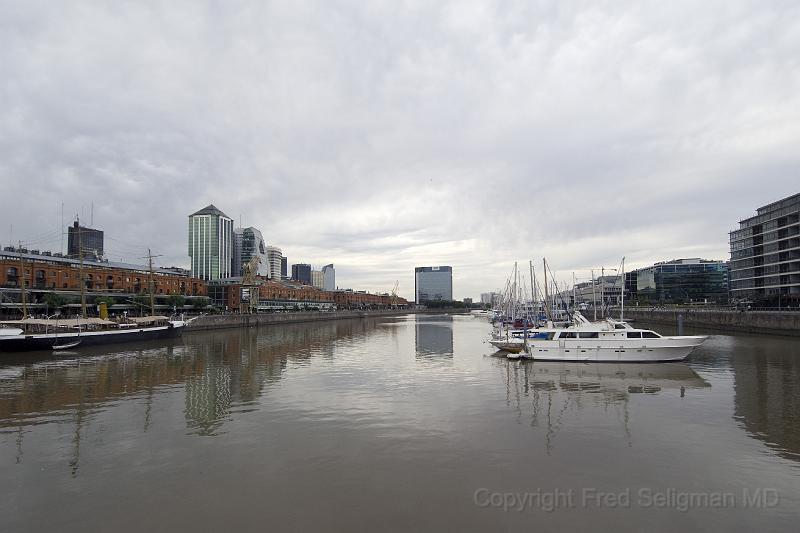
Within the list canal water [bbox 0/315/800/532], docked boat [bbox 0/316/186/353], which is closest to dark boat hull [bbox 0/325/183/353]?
docked boat [bbox 0/316/186/353]

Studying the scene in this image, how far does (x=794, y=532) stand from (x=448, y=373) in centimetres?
2693

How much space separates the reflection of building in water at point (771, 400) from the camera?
717 inches

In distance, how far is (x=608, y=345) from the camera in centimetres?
4094

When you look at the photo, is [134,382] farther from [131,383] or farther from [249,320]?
[249,320]

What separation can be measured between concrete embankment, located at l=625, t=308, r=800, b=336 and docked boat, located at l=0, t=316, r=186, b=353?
80439 millimetres

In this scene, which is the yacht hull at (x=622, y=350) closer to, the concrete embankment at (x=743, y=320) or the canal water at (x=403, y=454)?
the canal water at (x=403, y=454)

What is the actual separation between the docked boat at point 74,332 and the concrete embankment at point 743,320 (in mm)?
80439

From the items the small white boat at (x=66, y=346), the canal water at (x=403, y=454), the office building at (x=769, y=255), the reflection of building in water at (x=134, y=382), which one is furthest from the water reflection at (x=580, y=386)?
the office building at (x=769, y=255)

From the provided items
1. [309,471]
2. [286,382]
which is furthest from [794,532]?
[286,382]

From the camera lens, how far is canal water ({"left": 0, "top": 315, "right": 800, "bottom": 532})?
39.0 feet

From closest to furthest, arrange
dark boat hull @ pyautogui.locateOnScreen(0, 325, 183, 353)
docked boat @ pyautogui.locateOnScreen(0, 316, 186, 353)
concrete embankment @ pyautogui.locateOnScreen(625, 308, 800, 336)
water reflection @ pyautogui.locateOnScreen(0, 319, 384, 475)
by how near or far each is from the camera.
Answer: water reflection @ pyautogui.locateOnScreen(0, 319, 384, 475)
dark boat hull @ pyautogui.locateOnScreen(0, 325, 183, 353)
docked boat @ pyautogui.locateOnScreen(0, 316, 186, 353)
concrete embankment @ pyautogui.locateOnScreen(625, 308, 800, 336)

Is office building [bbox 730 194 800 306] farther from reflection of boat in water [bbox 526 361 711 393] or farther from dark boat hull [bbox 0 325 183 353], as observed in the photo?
dark boat hull [bbox 0 325 183 353]

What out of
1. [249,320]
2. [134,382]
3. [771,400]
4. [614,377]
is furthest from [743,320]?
[249,320]

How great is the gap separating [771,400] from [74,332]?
76.8 meters
